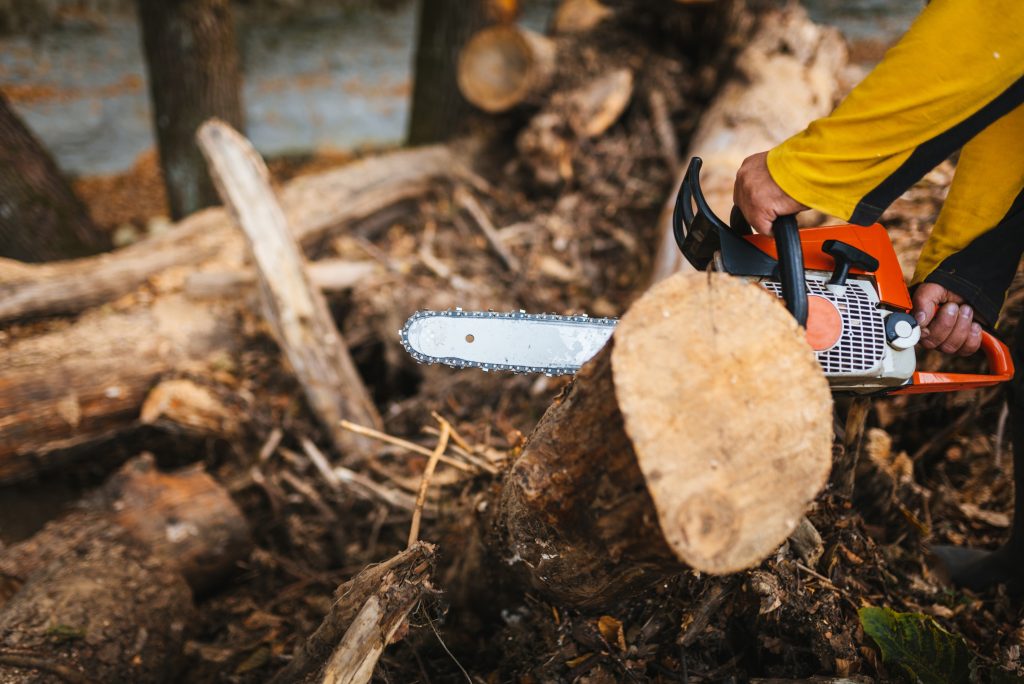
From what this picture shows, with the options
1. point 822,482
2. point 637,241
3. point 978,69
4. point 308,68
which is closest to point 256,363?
point 637,241

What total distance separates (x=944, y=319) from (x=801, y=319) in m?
0.57

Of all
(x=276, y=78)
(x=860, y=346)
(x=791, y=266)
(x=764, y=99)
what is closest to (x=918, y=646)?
(x=860, y=346)

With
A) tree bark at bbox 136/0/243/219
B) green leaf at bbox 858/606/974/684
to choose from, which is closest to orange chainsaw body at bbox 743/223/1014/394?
green leaf at bbox 858/606/974/684

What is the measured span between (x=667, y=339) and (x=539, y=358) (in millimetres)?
497

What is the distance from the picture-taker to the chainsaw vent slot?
1.22 meters

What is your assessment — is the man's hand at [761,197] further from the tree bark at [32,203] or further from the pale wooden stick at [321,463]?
the tree bark at [32,203]

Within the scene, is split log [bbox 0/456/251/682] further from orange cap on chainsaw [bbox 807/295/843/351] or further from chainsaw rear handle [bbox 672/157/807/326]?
orange cap on chainsaw [bbox 807/295/843/351]

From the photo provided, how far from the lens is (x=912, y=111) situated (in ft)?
3.43

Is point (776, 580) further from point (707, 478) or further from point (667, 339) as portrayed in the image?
point (667, 339)

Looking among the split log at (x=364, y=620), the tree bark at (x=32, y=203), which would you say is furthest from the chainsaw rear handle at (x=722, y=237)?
the tree bark at (x=32, y=203)

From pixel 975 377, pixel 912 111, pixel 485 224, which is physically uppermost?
pixel 912 111

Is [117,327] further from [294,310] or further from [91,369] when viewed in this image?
[294,310]

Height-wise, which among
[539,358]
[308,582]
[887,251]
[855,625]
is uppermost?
[887,251]

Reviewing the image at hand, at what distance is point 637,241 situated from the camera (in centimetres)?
295
